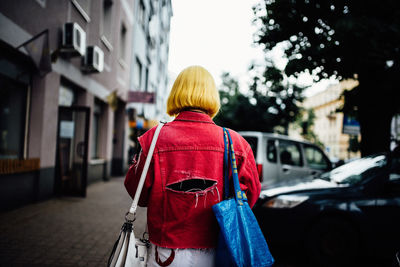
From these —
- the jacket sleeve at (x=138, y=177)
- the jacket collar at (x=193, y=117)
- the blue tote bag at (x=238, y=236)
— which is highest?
the jacket collar at (x=193, y=117)

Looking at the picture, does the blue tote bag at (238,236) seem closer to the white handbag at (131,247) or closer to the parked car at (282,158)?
the white handbag at (131,247)

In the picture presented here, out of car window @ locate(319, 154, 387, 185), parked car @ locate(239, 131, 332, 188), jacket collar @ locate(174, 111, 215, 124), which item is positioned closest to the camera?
jacket collar @ locate(174, 111, 215, 124)

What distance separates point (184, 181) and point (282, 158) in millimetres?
6081

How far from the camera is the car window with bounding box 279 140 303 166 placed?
7.35 metres

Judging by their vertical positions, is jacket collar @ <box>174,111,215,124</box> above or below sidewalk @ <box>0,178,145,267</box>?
above

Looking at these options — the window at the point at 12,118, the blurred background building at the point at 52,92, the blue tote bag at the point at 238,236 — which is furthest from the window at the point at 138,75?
the blue tote bag at the point at 238,236

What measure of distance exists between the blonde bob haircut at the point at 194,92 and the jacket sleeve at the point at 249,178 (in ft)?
1.07

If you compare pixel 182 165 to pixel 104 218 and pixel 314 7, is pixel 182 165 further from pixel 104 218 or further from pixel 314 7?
pixel 104 218

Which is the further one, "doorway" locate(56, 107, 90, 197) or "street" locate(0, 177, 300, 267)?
"doorway" locate(56, 107, 90, 197)

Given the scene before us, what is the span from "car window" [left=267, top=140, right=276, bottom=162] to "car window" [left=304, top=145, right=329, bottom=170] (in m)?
1.02

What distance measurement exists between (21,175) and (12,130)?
3.24ft

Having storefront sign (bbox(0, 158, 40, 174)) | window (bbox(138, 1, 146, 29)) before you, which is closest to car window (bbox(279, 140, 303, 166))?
storefront sign (bbox(0, 158, 40, 174))

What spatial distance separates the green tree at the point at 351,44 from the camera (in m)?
4.45

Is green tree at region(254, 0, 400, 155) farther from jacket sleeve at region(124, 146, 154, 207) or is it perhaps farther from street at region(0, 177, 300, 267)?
street at region(0, 177, 300, 267)
